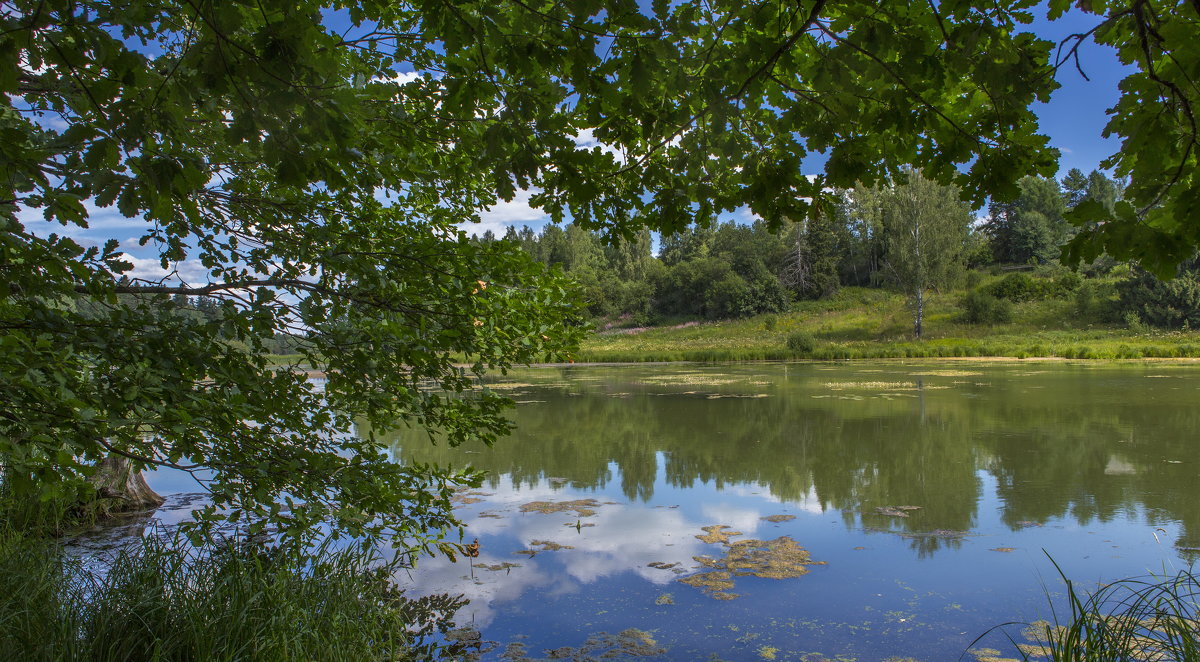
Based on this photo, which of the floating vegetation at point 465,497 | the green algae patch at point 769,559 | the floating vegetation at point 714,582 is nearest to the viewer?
the floating vegetation at point 714,582

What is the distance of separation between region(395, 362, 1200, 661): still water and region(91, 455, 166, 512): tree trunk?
328cm

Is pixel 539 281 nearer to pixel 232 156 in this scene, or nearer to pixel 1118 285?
pixel 232 156

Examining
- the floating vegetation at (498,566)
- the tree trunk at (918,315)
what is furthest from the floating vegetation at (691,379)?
the floating vegetation at (498,566)

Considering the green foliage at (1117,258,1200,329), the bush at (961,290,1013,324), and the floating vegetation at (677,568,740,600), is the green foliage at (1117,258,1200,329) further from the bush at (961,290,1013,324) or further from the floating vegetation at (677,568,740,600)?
the floating vegetation at (677,568,740,600)

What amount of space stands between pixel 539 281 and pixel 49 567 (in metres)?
3.07

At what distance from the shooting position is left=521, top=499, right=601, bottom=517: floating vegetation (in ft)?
23.7

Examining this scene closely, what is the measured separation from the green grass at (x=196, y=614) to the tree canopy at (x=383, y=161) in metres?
0.51

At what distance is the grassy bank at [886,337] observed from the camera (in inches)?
1137

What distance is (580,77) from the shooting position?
7.93ft

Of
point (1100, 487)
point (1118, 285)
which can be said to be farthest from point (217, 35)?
point (1118, 285)

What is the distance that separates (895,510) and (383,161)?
5731 millimetres

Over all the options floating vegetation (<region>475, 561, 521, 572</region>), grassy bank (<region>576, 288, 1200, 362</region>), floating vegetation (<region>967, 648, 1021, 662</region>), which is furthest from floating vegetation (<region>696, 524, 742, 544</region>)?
grassy bank (<region>576, 288, 1200, 362</region>)

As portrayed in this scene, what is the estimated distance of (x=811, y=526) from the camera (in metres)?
6.43

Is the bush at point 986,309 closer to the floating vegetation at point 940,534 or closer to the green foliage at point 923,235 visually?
the green foliage at point 923,235
